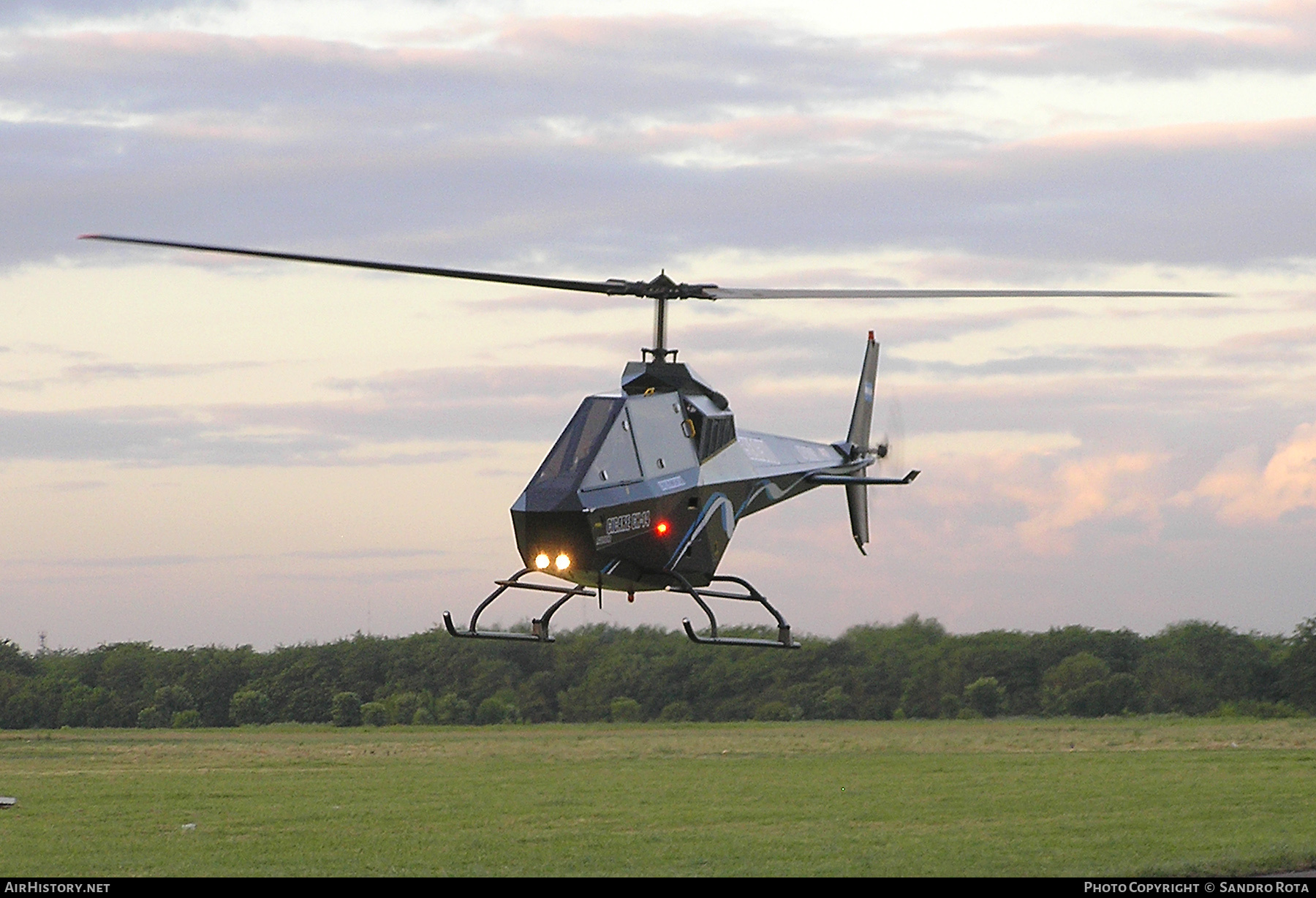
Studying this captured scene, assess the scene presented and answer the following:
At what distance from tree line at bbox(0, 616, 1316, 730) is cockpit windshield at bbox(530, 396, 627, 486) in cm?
5478

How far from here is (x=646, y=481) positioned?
893 inches

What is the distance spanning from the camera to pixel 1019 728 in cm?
7256

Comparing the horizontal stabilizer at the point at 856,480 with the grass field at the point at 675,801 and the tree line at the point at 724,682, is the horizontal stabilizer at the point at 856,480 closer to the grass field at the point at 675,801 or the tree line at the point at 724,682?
the grass field at the point at 675,801

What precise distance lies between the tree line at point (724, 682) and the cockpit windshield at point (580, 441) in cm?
5478

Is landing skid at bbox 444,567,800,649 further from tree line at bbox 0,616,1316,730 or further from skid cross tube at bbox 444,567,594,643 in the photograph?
tree line at bbox 0,616,1316,730

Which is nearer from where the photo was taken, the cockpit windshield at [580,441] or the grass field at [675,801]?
the cockpit windshield at [580,441]

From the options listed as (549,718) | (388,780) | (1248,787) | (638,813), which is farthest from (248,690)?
(1248,787)

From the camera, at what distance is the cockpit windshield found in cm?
2177

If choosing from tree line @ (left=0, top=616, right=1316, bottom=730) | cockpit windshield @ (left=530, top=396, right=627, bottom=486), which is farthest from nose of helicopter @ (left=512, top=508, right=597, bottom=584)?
tree line @ (left=0, top=616, right=1316, bottom=730)

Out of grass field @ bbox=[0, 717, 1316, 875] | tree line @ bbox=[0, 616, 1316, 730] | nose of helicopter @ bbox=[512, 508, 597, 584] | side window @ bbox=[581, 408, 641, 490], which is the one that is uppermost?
side window @ bbox=[581, 408, 641, 490]

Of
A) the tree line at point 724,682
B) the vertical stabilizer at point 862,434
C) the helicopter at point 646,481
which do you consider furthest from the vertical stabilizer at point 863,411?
the tree line at point 724,682

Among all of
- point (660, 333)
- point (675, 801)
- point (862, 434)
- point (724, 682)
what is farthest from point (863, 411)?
point (724, 682)

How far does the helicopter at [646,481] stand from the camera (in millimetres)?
21484

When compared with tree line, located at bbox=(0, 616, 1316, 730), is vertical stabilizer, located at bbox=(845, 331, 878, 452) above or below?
above
